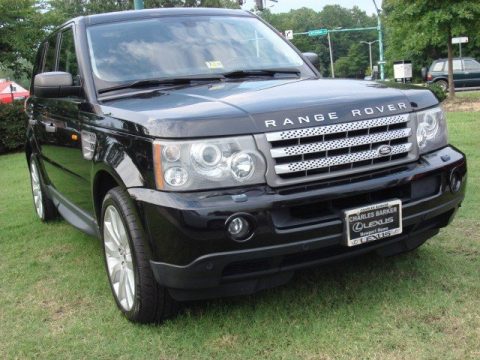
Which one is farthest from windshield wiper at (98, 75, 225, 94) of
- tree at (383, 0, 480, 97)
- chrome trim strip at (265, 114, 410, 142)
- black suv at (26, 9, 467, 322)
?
tree at (383, 0, 480, 97)

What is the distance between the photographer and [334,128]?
2.85m

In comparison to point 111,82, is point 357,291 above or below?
below

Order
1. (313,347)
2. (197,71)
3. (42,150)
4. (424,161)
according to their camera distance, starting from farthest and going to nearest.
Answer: (42,150), (197,71), (424,161), (313,347)

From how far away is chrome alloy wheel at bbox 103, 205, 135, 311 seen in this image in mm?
3159

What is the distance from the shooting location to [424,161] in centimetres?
317

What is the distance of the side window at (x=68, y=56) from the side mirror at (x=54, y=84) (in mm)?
110

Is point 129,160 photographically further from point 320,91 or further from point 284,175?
point 320,91

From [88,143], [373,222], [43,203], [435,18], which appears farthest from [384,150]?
[435,18]

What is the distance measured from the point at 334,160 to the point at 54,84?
191cm

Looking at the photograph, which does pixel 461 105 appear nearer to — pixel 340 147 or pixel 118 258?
pixel 340 147

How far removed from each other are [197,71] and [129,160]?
1.15m

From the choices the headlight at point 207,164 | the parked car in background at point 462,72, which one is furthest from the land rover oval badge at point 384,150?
the parked car in background at point 462,72

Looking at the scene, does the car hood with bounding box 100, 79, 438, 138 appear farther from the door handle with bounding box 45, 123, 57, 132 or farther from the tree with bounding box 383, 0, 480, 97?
the tree with bounding box 383, 0, 480, 97

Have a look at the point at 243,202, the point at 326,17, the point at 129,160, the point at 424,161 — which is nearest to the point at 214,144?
the point at 243,202
